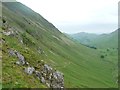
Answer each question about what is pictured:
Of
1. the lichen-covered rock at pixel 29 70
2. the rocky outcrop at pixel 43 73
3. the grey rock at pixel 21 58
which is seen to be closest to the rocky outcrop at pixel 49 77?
the rocky outcrop at pixel 43 73

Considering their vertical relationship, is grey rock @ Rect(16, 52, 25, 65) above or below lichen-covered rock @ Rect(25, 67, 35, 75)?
above

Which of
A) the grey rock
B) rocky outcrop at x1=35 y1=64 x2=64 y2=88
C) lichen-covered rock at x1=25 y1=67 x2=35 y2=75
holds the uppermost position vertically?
the grey rock

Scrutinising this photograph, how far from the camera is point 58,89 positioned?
38.3 m

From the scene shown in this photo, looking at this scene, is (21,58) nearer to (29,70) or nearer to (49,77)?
(29,70)

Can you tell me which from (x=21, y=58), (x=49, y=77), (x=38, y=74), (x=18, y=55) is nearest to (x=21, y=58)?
(x=21, y=58)

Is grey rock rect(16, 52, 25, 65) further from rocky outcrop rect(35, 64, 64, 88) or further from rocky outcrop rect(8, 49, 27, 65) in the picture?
rocky outcrop rect(35, 64, 64, 88)

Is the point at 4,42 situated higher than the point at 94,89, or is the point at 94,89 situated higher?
the point at 4,42

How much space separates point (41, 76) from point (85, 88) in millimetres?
79030

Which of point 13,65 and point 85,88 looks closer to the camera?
point 13,65

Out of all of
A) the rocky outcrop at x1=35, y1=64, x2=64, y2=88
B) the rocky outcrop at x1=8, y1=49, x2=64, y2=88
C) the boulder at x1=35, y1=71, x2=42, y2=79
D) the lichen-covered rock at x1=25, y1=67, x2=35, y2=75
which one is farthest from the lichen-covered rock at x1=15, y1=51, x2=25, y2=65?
the rocky outcrop at x1=35, y1=64, x2=64, y2=88

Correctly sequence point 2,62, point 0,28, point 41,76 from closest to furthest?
point 2,62 → point 41,76 → point 0,28

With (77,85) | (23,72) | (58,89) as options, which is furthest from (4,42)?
(77,85)

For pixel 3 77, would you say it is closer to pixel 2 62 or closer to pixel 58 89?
pixel 2 62

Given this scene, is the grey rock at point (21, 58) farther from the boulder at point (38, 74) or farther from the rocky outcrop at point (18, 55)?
the boulder at point (38, 74)
